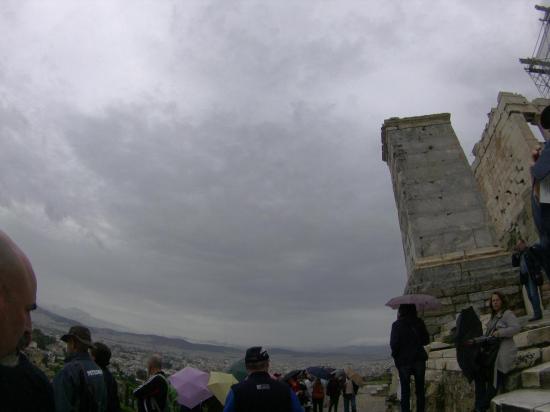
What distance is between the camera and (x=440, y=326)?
9570mm

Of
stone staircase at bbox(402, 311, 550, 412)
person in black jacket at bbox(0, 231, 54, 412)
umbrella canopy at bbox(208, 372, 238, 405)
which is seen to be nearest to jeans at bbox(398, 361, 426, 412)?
stone staircase at bbox(402, 311, 550, 412)

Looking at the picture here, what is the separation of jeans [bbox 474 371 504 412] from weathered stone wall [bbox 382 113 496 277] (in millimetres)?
5920

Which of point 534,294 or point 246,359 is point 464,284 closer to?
point 534,294

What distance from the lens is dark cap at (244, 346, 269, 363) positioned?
11.6ft

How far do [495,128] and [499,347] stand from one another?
16160 millimetres

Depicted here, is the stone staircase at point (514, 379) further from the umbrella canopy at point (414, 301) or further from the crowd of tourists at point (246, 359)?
the umbrella canopy at point (414, 301)

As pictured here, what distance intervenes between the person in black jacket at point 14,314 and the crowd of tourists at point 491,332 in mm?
3843

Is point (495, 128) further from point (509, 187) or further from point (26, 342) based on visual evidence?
point (26, 342)

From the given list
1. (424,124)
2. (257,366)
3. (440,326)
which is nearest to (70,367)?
(257,366)

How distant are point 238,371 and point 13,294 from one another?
830 centimetres

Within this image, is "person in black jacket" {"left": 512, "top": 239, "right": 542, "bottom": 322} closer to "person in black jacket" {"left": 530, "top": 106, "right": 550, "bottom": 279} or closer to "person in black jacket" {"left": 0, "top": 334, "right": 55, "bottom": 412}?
"person in black jacket" {"left": 530, "top": 106, "right": 550, "bottom": 279}

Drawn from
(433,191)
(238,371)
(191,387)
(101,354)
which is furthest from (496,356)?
(433,191)

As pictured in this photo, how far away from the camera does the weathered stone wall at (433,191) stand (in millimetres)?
11211

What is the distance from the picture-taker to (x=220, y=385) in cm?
775
